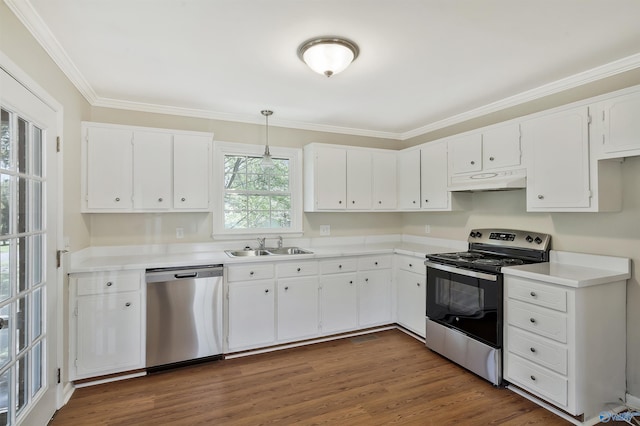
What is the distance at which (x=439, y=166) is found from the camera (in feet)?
12.2

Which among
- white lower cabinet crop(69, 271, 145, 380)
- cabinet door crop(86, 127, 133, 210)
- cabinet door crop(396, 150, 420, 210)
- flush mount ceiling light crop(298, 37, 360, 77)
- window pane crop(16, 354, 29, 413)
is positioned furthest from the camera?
cabinet door crop(396, 150, 420, 210)

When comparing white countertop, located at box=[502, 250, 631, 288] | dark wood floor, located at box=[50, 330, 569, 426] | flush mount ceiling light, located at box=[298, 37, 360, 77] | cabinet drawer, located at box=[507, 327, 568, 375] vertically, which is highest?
flush mount ceiling light, located at box=[298, 37, 360, 77]

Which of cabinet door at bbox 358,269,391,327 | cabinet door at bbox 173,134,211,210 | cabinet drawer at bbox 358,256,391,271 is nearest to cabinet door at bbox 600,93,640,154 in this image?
cabinet drawer at bbox 358,256,391,271

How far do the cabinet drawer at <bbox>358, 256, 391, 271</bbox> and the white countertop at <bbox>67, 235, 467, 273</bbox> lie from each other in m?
0.08

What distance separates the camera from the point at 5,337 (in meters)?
1.67

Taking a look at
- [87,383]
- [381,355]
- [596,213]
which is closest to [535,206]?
[596,213]

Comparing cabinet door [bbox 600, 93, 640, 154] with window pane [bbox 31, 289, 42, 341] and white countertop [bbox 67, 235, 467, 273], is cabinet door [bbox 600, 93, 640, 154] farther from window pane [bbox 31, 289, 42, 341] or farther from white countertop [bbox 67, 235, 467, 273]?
window pane [bbox 31, 289, 42, 341]

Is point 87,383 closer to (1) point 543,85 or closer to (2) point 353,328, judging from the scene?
(2) point 353,328

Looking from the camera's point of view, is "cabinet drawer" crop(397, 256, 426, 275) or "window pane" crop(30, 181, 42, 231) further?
"cabinet drawer" crop(397, 256, 426, 275)

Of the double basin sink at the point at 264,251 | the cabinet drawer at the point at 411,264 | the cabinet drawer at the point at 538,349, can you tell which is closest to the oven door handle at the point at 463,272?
the cabinet drawer at the point at 411,264

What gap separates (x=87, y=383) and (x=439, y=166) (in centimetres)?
384

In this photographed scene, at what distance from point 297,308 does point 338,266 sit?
0.62m

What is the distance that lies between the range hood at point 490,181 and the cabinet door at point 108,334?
316 cm

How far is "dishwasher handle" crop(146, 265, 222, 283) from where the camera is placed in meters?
2.84
